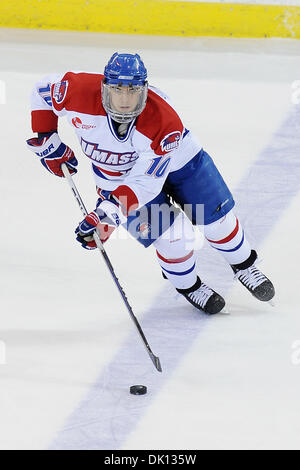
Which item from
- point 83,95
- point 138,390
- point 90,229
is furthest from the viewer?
point 83,95

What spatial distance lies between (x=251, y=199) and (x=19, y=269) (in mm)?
1202

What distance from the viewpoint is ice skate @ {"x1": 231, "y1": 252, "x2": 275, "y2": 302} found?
11.8ft

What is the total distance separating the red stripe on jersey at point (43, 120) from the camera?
11.4ft

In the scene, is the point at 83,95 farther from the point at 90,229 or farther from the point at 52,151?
the point at 90,229

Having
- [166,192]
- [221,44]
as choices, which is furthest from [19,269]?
[221,44]

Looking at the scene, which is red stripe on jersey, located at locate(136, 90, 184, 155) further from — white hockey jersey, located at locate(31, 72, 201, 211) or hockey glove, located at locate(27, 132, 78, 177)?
hockey glove, located at locate(27, 132, 78, 177)

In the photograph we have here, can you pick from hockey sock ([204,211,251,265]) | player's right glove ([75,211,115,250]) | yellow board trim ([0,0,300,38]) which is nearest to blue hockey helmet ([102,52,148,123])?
player's right glove ([75,211,115,250])

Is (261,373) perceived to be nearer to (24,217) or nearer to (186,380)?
Answer: (186,380)

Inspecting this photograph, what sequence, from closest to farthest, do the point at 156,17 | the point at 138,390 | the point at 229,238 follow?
the point at 138,390
the point at 229,238
the point at 156,17

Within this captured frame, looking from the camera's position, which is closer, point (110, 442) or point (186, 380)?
point (110, 442)

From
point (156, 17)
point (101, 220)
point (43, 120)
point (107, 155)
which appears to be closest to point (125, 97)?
point (107, 155)

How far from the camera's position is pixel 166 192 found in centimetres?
350

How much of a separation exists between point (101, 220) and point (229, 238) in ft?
2.08

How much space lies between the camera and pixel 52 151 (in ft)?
11.5
